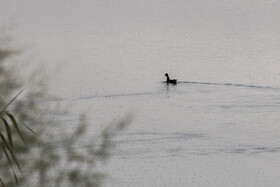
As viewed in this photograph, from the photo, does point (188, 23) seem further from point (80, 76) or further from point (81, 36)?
point (80, 76)

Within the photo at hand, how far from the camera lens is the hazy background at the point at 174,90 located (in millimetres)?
23500

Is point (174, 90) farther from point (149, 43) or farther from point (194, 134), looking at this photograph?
point (149, 43)

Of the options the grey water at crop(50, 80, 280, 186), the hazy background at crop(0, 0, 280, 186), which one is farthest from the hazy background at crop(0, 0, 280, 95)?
the grey water at crop(50, 80, 280, 186)

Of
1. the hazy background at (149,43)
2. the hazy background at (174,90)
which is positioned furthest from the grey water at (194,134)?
the hazy background at (149,43)

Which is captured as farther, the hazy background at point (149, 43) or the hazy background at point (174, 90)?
the hazy background at point (149, 43)

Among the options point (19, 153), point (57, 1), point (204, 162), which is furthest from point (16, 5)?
point (19, 153)

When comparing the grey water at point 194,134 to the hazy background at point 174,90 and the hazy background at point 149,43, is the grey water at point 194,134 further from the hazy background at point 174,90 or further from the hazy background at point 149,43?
the hazy background at point 149,43

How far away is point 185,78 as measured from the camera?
38469mm

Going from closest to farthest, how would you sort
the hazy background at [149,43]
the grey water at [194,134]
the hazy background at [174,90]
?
the grey water at [194,134] < the hazy background at [174,90] < the hazy background at [149,43]

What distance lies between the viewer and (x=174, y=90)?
35.4 metres

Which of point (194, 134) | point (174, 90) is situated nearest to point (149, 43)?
point (174, 90)

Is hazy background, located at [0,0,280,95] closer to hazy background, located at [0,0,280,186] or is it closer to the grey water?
hazy background, located at [0,0,280,186]

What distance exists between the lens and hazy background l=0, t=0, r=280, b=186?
2350 cm

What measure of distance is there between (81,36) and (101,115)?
80.4ft
